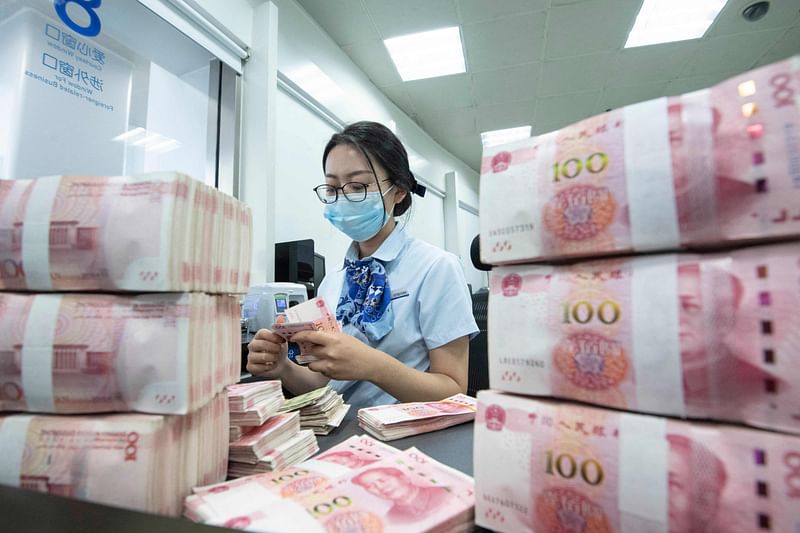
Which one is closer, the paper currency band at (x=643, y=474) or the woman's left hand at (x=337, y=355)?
the paper currency band at (x=643, y=474)

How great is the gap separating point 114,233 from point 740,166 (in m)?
0.67

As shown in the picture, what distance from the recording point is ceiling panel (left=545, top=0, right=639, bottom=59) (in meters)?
2.67

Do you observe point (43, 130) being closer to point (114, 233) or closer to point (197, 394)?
point (114, 233)

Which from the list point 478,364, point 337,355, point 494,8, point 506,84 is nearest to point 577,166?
point 337,355

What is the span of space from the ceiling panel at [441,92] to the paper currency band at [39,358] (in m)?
3.64

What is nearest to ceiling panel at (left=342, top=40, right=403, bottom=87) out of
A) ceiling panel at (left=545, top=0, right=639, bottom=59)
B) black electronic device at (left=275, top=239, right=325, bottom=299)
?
ceiling panel at (left=545, top=0, right=639, bottom=59)

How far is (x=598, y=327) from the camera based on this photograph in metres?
0.41

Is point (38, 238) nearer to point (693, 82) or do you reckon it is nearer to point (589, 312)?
point (589, 312)

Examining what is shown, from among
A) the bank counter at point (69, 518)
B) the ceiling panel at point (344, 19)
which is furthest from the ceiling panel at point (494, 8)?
the bank counter at point (69, 518)

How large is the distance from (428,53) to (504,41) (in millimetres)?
603

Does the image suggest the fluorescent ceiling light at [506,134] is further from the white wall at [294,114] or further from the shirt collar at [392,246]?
the shirt collar at [392,246]

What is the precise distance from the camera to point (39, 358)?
0.49m

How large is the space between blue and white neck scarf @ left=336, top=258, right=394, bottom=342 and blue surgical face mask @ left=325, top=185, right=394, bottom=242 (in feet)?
0.37

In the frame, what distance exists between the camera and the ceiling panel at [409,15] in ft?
8.60
